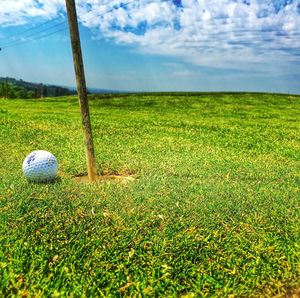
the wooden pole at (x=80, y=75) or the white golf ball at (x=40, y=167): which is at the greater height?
the wooden pole at (x=80, y=75)

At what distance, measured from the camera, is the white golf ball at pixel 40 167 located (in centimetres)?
607

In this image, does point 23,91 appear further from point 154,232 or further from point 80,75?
point 154,232

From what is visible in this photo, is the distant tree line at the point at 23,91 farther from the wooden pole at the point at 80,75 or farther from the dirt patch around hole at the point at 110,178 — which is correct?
the wooden pole at the point at 80,75

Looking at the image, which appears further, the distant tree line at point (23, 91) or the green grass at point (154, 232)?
the distant tree line at point (23, 91)

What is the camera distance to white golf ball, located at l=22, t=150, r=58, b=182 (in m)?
6.07

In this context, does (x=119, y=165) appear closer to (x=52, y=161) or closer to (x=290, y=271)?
(x=52, y=161)

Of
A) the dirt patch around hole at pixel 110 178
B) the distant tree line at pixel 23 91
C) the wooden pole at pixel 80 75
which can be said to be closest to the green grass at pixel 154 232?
the dirt patch around hole at pixel 110 178

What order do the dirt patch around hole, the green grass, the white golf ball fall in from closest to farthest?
the green grass
the white golf ball
the dirt patch around hole

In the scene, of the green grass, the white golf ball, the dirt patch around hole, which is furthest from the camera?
the dirt patch around hole

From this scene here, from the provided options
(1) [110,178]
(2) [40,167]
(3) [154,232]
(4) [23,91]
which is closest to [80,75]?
(2) [40,167]

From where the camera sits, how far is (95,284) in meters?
3.73

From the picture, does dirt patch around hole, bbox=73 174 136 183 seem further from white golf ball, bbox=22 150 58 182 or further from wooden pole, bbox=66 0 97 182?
white golf ball, bbox=22 150 58 182

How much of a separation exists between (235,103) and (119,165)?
21144 mm

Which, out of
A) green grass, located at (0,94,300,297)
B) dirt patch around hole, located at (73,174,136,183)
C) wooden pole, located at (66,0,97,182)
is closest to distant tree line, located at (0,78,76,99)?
green grass, located at (0,94,300,297)
